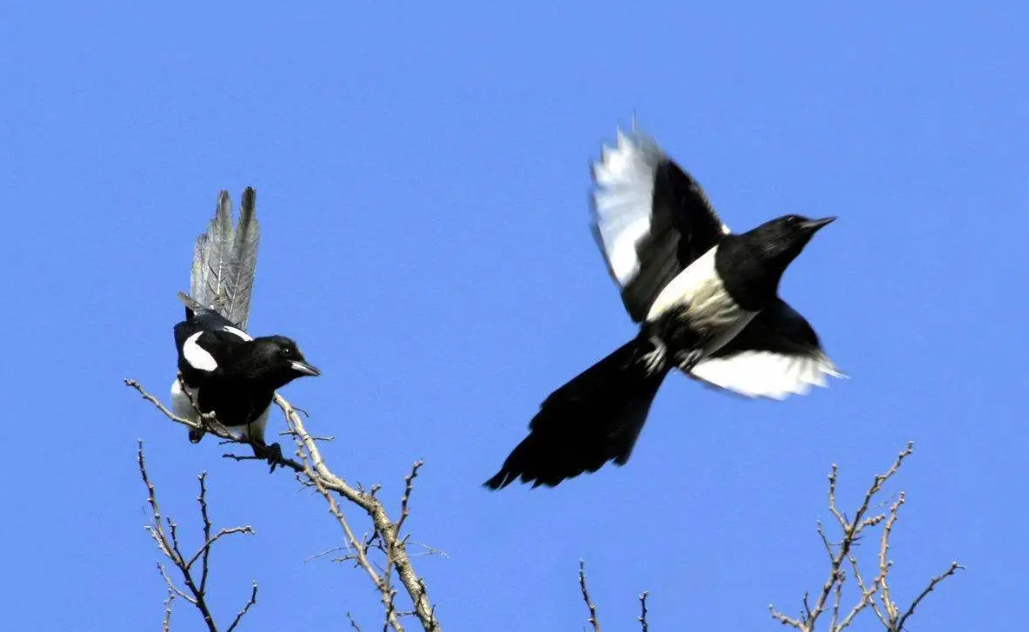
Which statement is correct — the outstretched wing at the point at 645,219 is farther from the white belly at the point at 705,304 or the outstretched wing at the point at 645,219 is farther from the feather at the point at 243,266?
the feather at the point at 243,266

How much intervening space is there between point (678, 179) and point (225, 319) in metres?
2.15

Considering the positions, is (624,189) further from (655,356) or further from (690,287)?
(655,356)

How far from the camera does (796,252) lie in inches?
203

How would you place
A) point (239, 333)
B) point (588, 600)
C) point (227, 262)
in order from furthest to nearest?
point (227, 262) < point (239, 333) < point (588, 600)

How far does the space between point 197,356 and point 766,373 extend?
2211mm

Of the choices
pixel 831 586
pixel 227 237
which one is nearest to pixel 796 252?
pixel 831 586

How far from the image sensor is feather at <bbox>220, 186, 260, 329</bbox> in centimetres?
645

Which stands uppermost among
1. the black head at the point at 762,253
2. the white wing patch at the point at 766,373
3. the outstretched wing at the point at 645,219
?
the outstretched wing at the point at 645,219

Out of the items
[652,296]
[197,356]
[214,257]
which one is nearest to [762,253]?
[652,296]

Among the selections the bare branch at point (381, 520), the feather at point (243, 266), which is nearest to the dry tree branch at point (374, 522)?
the bare branch at point (381, 520)

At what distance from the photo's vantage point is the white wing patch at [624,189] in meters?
5.27

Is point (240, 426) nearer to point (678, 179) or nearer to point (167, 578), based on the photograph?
point (167, 578)

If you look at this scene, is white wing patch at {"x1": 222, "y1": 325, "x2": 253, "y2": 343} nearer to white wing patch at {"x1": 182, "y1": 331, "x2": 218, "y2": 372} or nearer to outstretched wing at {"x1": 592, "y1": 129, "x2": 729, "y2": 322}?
white wing patch at {"x1": 182, "y1": 331, "x2": 218, "y2": 372}

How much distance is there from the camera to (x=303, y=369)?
5.22 m
